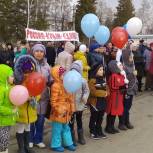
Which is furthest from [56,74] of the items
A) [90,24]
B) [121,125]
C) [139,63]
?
[139,63]

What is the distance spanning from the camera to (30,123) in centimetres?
623

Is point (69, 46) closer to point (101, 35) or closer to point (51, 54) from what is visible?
point (101, 35)

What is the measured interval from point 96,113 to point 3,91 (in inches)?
90.0

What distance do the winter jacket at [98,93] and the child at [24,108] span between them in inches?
55.8

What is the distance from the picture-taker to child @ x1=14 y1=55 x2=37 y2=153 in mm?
5875

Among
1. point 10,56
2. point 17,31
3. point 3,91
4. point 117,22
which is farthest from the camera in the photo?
point 117,22

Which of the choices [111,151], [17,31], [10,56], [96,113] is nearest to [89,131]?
[96,113]

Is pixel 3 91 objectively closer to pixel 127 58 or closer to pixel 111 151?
pixel 111 151

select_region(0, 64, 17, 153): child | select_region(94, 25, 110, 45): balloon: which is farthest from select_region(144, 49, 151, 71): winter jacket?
select_region(0, 64, 17, 153): child

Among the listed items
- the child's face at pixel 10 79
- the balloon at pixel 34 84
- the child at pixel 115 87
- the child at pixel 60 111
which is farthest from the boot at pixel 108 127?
the child's face at pixel 10 79

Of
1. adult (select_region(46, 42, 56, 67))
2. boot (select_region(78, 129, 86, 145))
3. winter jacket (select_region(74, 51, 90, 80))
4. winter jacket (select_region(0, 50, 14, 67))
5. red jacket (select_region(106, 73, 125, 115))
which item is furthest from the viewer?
adult (select_region(46, 42, 56, 67))

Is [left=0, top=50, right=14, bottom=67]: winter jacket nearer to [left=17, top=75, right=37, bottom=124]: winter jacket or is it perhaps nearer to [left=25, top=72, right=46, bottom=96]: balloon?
[left=17, top=75, right=37, bottom=124]: winter jacket

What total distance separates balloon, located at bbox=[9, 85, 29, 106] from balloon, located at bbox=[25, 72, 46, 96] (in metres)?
0.22

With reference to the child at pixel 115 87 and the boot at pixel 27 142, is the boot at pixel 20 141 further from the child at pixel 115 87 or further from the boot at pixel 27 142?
the child at pixel 115 87
